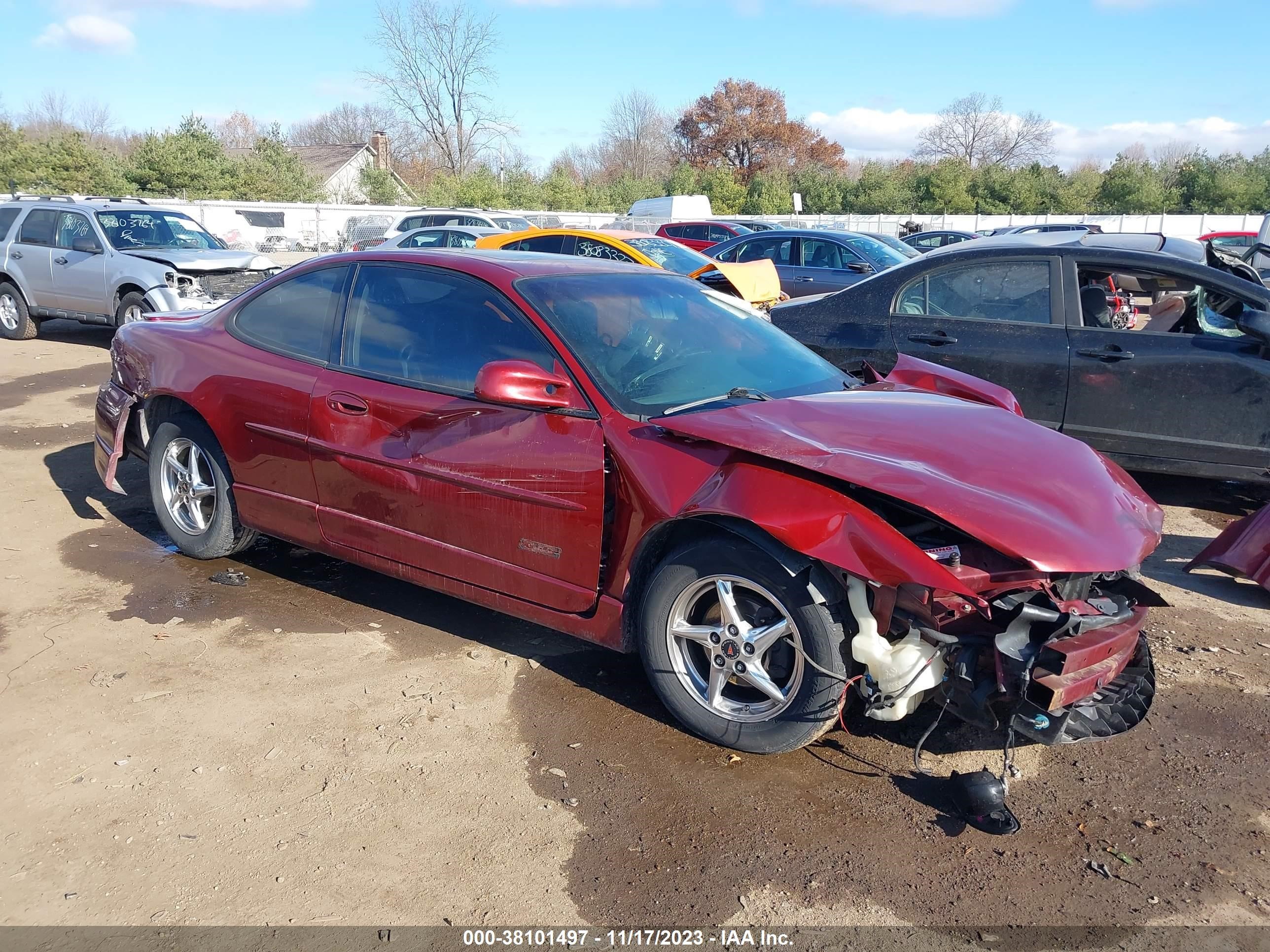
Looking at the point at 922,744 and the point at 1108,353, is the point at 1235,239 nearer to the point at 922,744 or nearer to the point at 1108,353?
the point at 1108,353

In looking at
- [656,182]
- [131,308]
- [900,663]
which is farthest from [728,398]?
[656,182]

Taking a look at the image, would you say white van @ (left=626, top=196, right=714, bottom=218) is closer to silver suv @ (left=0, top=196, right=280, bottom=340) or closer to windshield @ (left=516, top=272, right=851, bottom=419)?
silver suv @ (left=0, top=196, right=280, bottom=340)

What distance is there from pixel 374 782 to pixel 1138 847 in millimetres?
2413

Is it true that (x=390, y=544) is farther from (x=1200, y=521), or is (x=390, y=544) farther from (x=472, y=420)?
(x=1200, y=521)

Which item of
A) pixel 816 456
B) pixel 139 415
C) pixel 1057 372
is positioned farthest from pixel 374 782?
pixel 1057 372

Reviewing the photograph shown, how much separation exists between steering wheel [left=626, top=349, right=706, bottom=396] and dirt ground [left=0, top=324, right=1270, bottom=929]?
47.7 inches

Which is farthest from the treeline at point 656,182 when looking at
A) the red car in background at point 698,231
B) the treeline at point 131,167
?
the red car in background at point 698,231

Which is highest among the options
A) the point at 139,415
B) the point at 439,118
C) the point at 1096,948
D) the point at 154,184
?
the point at 439,118

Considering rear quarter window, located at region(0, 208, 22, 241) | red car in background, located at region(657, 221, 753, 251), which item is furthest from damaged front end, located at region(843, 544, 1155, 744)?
red car in background, located at region(657, 221, 753, 251)

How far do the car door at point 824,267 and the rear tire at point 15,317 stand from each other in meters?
10.6

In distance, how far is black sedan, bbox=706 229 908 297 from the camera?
521 inches

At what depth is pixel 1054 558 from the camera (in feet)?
9.11

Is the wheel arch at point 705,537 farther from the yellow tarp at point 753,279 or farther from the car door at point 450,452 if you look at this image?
the yellow tarp at point 753,279

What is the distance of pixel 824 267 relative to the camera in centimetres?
1362
